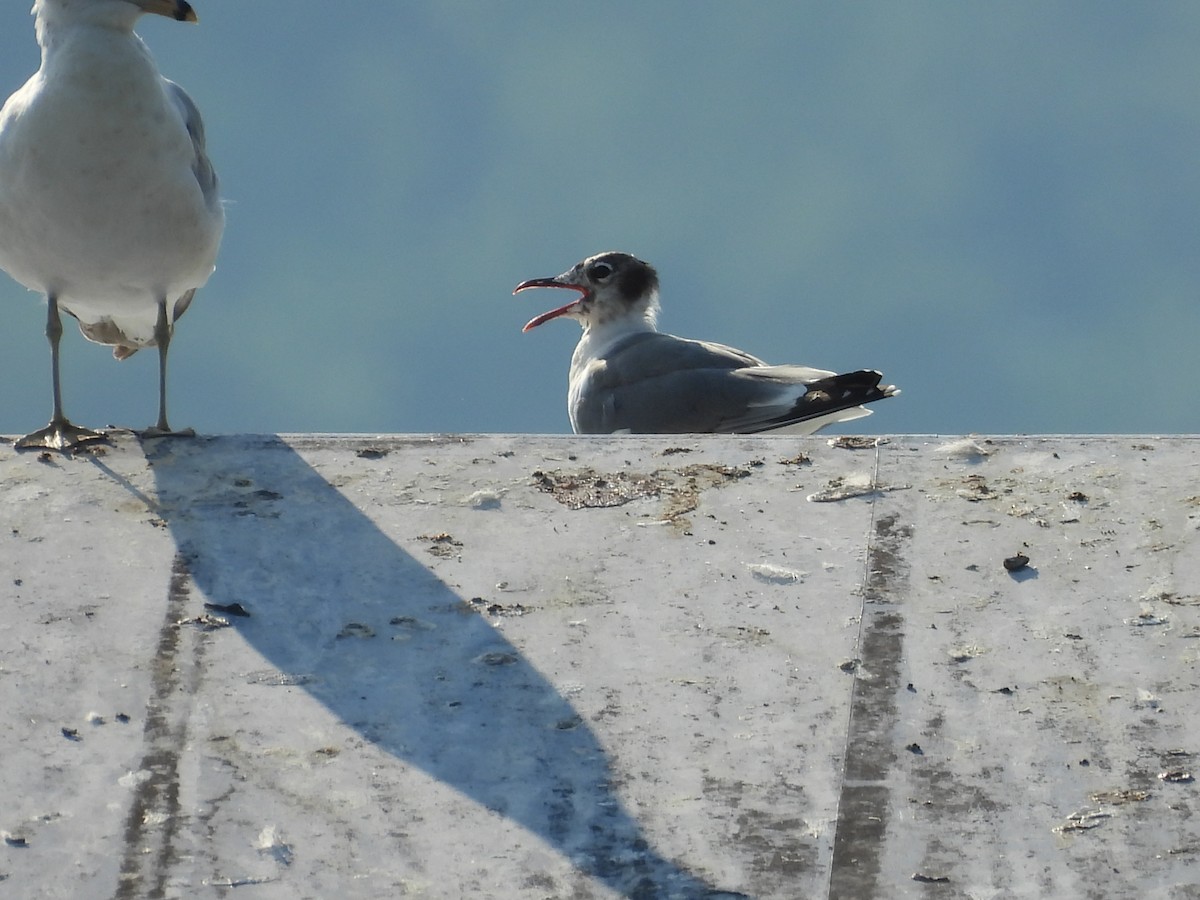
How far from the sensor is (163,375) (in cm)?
500

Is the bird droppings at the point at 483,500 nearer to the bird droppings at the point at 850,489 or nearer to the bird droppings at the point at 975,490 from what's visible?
the bird droppings at the point at 850,489

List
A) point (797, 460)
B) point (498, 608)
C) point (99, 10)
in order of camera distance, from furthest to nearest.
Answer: point (99, 10), point (797, 460), point (498, 608)

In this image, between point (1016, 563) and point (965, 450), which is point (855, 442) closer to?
point (965, 450)

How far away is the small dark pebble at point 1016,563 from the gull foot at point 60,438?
2.21 meters

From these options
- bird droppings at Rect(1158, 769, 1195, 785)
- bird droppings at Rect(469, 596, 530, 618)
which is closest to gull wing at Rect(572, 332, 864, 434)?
bird droppings at Rect(469, 596, 530, 618)

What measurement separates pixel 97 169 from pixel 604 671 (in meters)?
2.30

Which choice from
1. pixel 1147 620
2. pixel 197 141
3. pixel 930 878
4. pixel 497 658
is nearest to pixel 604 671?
pixel 497 658

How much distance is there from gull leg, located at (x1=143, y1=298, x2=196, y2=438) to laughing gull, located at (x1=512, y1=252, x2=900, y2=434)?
2250mm

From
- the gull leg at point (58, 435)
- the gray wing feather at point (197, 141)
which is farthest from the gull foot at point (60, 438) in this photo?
the gray wing feather at point (197, 141)

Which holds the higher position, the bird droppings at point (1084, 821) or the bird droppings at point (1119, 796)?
the bird droppings at point (1119, 796)

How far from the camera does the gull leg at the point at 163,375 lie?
4262 mm

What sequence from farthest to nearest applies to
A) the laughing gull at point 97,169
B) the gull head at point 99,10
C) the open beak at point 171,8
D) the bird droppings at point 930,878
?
the open beak at point 171,8 < the gull head at point 99,10 < the laughing gull at point 97,169 < the bird droppings at point 930,878

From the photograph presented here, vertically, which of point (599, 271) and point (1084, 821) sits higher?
point (599, 271)

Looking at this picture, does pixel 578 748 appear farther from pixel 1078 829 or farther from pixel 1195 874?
pixel 1195 874
